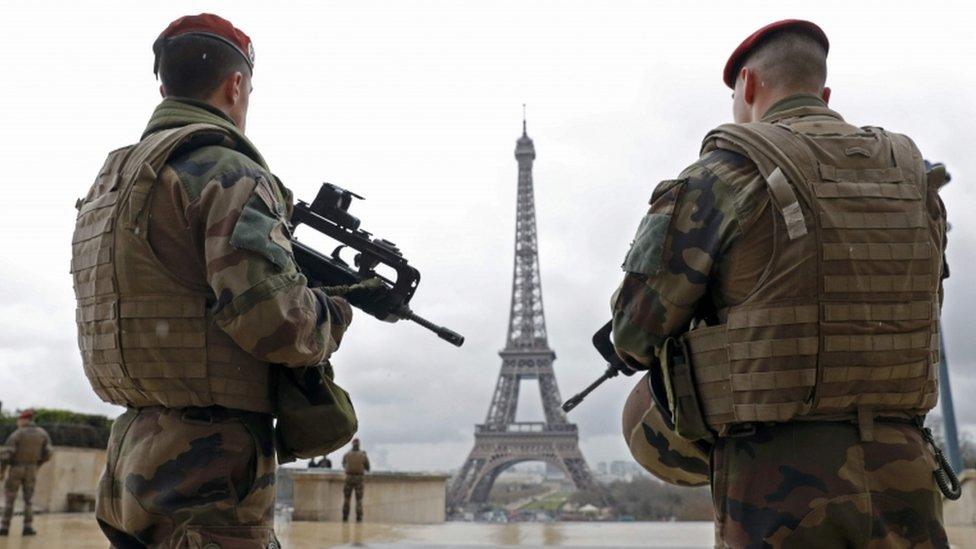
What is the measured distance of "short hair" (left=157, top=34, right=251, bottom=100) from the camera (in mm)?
3104

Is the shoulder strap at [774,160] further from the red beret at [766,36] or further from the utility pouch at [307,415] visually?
the utility pouch at [307,415]

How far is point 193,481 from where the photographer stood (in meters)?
2.63

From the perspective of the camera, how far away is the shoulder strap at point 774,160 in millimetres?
2463

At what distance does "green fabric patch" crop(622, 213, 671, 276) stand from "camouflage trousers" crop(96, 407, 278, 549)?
53.4 inches

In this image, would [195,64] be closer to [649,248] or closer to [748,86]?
[649,248]

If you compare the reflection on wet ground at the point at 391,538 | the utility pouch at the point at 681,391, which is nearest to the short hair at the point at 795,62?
the utility pouch at the point at 681,391

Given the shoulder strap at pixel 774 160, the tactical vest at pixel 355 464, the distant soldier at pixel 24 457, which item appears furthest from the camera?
the tactical vest at pixel 355 464

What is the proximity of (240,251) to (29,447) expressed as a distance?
38.0 feet

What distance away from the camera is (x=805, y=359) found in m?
2.42

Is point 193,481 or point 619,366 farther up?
point 619,366

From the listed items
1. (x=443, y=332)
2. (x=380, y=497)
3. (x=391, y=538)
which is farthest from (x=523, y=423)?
(x=443, y=332)

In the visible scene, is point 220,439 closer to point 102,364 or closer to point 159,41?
point 102,364

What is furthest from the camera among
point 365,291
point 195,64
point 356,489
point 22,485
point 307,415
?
point 356,489

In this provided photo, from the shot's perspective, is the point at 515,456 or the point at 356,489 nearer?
the point at 356,489
